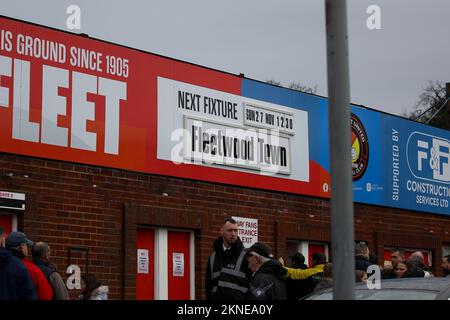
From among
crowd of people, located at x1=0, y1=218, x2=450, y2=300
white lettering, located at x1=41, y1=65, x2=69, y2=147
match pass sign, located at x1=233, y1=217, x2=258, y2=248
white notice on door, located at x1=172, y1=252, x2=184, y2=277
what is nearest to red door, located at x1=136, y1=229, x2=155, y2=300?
white notice on door, located at x1=172, y1=252, x2=184, y2=277

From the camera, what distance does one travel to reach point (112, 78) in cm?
1694

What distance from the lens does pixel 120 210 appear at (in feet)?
55.6

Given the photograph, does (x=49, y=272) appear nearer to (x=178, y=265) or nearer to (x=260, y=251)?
(x=260, y=251)

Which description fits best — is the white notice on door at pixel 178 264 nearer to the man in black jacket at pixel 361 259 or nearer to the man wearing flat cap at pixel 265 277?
the man in black jacket at pixel 361 259

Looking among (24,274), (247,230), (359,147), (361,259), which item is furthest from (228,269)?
(359,147)

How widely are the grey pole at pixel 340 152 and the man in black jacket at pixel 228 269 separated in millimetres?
5258

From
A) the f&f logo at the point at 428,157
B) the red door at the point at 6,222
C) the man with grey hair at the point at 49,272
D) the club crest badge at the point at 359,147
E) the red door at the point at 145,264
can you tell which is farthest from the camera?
the f&f logo at the point at 428,157

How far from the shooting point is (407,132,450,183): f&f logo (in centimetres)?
2378

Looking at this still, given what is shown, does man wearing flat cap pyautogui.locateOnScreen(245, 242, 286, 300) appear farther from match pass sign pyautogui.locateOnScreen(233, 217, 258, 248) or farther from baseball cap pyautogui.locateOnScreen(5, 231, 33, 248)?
match pass sign pyautogui.locateOnScreen(233, 217, 258, 248)

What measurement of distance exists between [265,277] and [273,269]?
0.57ft

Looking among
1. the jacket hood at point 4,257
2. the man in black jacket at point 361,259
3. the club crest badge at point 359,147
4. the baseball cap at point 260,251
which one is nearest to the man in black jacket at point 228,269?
the baseball cap at point 260,251

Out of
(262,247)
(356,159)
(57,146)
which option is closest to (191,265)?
(57,146)

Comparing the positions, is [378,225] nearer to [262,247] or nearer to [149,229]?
[149,229]

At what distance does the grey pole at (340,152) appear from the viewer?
6570 mm
